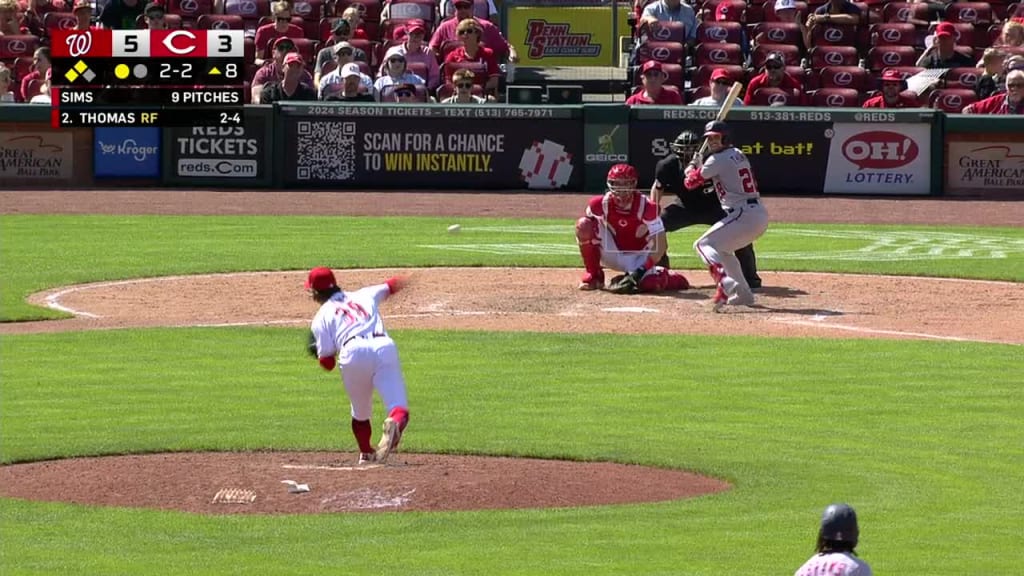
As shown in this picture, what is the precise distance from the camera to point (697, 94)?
27906mm

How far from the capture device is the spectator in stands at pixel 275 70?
88.6ft

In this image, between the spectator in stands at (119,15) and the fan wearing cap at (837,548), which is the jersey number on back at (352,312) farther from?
the spectator in stands at (119,15)

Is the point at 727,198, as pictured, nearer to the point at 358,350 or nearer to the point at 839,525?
the point at 358,350

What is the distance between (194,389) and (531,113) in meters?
13.3

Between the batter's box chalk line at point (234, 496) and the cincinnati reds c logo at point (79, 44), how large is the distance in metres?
16.6

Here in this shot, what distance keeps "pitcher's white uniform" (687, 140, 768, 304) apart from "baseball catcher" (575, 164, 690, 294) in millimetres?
1169

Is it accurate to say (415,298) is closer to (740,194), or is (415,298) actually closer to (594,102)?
(740,194)

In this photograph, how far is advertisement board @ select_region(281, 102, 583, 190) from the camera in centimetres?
2662

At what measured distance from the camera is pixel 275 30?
28406 mm

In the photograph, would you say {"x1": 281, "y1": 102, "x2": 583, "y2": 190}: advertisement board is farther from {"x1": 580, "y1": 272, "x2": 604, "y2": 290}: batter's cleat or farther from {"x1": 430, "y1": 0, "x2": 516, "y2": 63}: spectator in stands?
{"x1": 580, "y1": 272, "x2": 604, "y2": 290}: batter's cleat

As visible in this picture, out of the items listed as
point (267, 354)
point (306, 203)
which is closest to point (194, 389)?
point (267, 354)

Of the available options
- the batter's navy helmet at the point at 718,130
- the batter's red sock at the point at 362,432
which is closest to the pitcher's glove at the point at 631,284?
the batter's navy helmet at the point at 718,130

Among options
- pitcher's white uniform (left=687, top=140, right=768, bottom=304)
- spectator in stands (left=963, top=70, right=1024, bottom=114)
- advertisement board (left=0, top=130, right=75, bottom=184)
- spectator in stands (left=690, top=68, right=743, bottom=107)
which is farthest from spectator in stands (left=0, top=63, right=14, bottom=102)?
spectator in stands (left=963, top=70, right=1024, bottom=114)

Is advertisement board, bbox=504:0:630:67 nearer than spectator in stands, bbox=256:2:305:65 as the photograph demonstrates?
No
